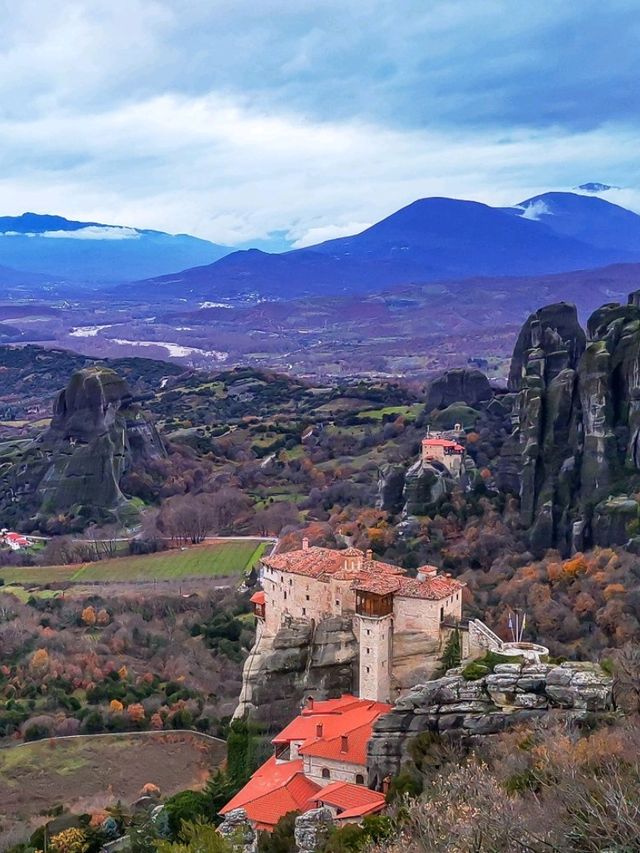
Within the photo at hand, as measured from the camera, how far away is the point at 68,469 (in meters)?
82.4

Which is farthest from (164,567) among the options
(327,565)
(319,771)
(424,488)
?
(319,771)

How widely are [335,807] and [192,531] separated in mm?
50237

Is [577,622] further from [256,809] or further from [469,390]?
[469,390]

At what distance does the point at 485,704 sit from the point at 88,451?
63231 millimetres

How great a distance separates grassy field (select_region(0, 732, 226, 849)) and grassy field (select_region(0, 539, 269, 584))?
22824mm

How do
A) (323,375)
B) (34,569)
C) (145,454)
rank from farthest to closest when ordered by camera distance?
(323,375)
(145,454)
(34,569)

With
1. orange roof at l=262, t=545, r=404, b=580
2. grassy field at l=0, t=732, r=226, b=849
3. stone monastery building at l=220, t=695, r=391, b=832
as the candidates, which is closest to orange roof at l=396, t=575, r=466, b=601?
orange roof at l=262, t=545, r=404, b=580

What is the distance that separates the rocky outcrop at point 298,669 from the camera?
3195 centimetres

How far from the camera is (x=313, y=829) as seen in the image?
21859 mm

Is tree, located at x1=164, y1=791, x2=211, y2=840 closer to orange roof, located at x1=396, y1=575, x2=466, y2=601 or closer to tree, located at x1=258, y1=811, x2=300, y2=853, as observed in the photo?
tree, located at x1=258, y1=811, x2=300, y2=853

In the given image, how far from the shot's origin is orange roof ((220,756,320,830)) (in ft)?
80.3

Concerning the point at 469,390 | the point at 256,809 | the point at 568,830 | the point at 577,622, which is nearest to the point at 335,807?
the point at 256,809

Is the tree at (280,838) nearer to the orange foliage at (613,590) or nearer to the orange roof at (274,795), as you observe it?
the orange roof at (274,795)

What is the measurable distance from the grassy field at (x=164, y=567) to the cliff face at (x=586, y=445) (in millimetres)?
18331
